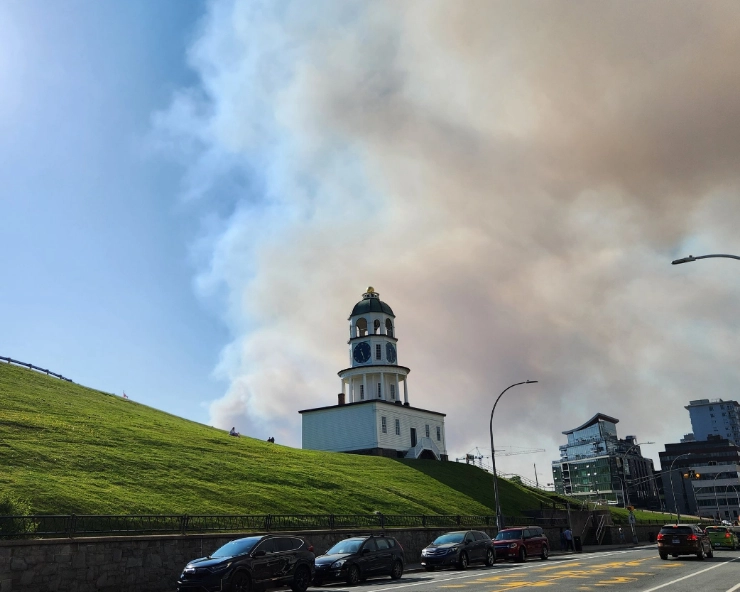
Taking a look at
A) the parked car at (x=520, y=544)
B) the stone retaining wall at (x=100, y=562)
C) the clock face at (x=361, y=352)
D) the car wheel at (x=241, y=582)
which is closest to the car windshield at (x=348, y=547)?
the stone retaining wall at (x=100, y=562)

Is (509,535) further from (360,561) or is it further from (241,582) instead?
(241,582)

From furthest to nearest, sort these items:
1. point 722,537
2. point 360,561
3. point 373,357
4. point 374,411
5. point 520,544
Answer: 1. point 373,357
2. point 374,411
3. point 722,537
4. point 520,544
5. point 360,561

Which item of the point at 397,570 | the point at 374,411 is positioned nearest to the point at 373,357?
the point at 374,411

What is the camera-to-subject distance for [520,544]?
34.7 meters

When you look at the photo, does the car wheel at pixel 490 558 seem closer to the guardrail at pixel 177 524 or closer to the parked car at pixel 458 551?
the parked car at pixel 458 551

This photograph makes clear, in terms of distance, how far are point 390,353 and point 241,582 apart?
6534 centimetres

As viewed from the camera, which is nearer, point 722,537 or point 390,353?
point 722,537

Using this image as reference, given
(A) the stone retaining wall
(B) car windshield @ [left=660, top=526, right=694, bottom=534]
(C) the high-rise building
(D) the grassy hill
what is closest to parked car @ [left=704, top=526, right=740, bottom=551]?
(B) car windshield @ [left=660, top=526, right=694, bottom=534]

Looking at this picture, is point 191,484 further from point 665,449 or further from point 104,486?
point 665,449

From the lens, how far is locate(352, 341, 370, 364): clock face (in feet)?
275

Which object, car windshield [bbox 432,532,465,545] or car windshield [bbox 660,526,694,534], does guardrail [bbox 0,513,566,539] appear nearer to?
car windshield [bbox 432,532,465,545]

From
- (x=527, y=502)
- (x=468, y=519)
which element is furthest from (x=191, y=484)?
(x=527, y=502)

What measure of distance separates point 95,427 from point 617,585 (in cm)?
3615

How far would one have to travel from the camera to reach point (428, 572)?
2925 centimetres
